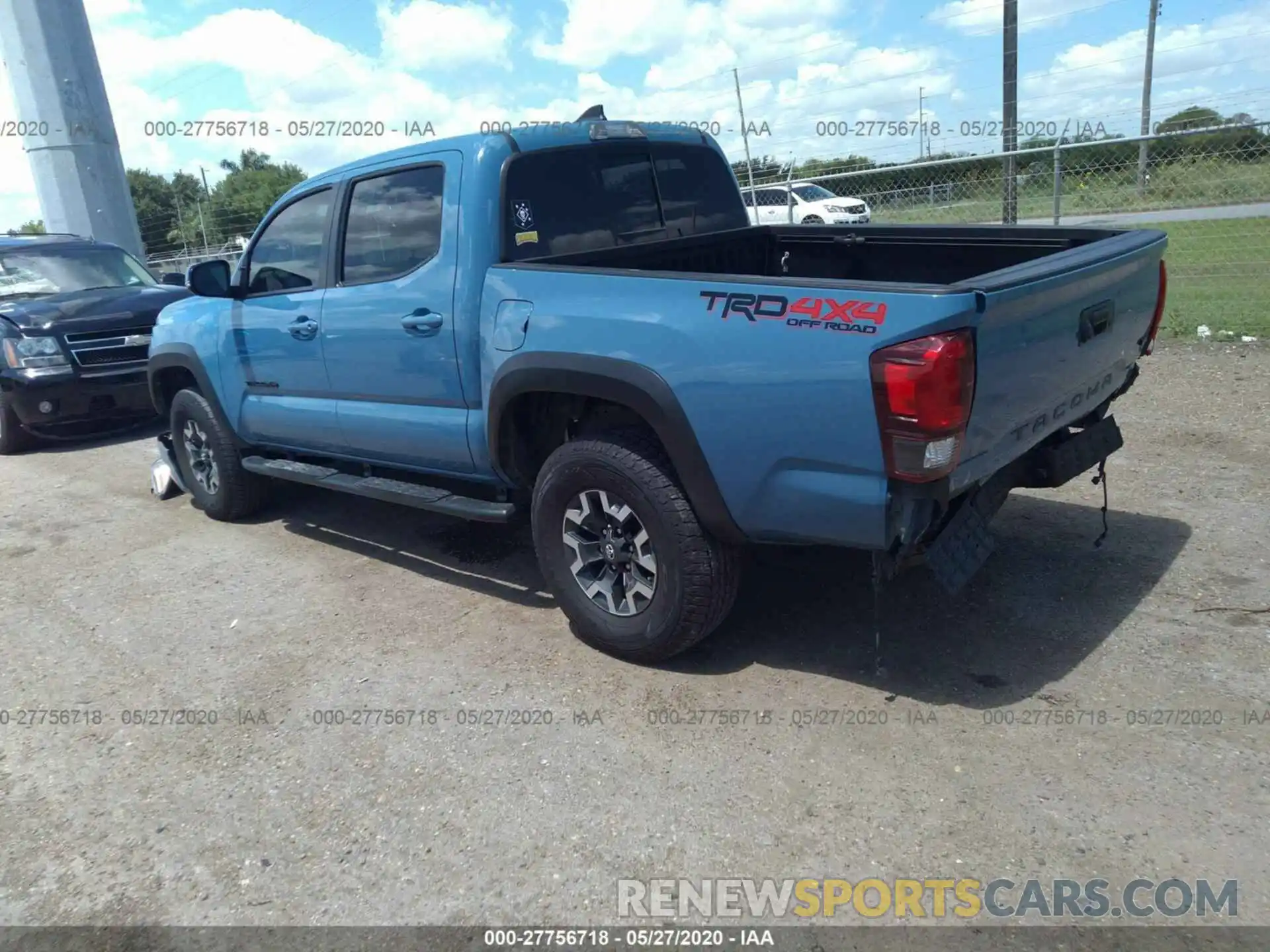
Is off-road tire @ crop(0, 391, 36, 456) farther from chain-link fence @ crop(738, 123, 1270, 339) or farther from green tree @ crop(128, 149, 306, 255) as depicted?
green tree @ crop(128, 149, 306, 255)

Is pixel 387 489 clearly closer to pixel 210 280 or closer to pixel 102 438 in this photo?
pixel 210 280

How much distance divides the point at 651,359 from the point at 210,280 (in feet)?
10.3

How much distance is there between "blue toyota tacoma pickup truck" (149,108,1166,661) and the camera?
9.95ft

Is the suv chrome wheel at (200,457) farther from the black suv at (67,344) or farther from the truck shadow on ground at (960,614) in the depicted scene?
the truck shadow on ground at (960,614)

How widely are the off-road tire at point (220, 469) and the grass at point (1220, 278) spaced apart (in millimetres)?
7611

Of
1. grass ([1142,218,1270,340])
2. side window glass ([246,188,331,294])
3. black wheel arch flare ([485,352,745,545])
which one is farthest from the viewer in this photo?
grass ([1142,218,1270,340])

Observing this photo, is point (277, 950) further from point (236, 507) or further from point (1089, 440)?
point (236, 507)

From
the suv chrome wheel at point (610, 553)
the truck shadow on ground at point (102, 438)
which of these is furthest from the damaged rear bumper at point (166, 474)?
the suv chrome wheel at point (610, 553)

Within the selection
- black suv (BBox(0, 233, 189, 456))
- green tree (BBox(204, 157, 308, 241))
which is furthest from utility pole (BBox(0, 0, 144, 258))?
green tree (BBox(204, 157, 308, 241))

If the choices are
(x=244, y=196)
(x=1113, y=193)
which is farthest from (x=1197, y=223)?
(x=244, y=196)

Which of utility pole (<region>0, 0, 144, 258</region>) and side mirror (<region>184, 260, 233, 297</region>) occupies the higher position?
utility pole (<region>0, 0, 144, 258</region>)

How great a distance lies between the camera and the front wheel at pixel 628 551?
355 centimetres

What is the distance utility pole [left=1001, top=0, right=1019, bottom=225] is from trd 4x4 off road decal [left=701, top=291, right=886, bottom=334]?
26.3ft

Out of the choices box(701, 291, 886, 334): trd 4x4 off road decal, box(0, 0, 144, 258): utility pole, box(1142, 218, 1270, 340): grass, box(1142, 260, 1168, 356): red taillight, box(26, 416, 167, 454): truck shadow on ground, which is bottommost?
box(26, 416, 167, 454): truck shadow on ground
